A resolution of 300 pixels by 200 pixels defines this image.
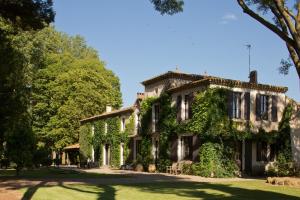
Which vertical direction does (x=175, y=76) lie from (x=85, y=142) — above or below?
above

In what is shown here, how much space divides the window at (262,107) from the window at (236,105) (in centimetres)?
168

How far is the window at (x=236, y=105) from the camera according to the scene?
34438 millimetres

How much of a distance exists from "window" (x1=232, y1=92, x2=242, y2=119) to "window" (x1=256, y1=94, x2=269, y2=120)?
1679 millimetres

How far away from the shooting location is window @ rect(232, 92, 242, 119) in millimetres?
34438

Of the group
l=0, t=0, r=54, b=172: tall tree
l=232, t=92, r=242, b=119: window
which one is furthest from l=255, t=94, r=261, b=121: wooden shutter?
l=0, t=0, r=54, b=172: tall tree

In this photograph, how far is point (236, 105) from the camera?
34.6m

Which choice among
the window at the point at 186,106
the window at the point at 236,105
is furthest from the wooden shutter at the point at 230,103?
the window at the point at 186,106

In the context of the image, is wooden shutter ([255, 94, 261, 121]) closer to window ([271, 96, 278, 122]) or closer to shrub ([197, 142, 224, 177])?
window ([271, 96, 278, 122])

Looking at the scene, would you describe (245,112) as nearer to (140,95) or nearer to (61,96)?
(140,95)

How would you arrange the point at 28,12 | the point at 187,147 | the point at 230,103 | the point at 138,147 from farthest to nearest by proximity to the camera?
1. the point at 138,147
2. the point at 187,147
3. the point at 230,103
4. the point at 28,12

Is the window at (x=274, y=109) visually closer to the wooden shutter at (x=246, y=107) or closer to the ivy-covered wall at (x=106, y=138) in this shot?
the wooden shutter at (x=246, y=107)

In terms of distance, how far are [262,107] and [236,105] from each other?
8.41 ft

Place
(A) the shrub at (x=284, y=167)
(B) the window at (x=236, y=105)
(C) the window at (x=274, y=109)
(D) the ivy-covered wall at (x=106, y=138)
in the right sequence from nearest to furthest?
(A) the shrub at (x=284, y=167) → (B) the window at (x=236, y=105) → (C) the window at (x=274, y=109) → (D) the ivy-covered wall at (x=106, y=138)

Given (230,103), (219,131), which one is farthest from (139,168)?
(230,103)
